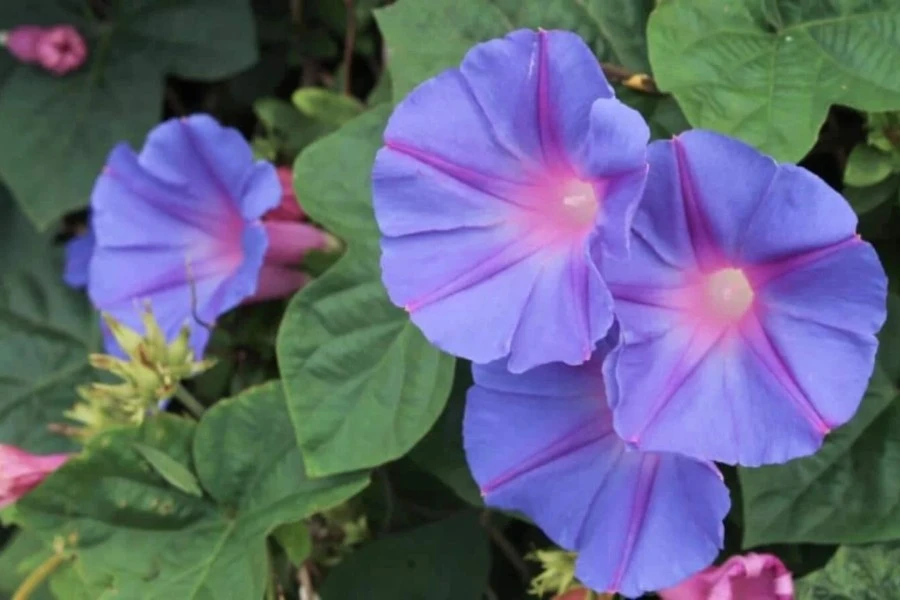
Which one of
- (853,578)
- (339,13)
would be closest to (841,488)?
(853,578)

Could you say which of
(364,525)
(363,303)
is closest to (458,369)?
(363,303)

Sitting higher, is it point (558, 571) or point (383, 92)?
point (383, 92)

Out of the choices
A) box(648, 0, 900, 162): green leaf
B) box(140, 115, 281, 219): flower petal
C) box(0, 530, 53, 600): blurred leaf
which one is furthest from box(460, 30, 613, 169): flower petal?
box(0, 530, 53, 600): blurred leaf

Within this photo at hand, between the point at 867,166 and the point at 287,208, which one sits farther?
the point at 287,208

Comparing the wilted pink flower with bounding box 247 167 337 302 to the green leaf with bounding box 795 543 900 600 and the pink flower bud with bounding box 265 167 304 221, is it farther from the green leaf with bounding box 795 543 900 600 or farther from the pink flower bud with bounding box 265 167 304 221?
the green leaf with bounding box 795 543 900 600

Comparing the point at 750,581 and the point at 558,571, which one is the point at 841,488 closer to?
the point at 750,581

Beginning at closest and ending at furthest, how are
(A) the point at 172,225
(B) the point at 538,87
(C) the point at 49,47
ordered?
(B) the point at 538,87
(A) the point at 172,225
(C) the point at 49,47

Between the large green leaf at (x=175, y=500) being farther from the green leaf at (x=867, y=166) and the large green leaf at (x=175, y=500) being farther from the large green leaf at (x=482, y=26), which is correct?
the green leaf at (x=867, y=166)
